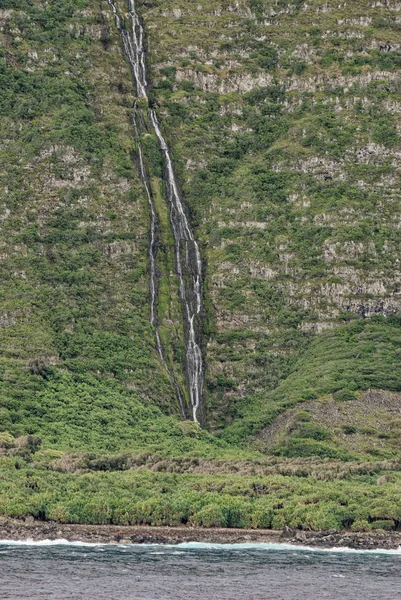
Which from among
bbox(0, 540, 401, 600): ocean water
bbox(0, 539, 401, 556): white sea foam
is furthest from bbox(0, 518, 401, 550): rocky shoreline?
bbox(0, 540, 401, 600): ocean water

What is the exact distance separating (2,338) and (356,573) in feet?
269

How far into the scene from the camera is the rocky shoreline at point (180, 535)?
446 ft

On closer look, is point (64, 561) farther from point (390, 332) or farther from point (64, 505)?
point (390, 332)

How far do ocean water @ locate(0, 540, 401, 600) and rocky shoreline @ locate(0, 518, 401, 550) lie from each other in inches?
65.1

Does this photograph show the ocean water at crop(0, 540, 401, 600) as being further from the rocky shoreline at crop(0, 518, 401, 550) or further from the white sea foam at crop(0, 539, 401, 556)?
the rocky shoreline at crop(0, 518, 401, 550)

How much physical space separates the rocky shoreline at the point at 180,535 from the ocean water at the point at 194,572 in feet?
5.42

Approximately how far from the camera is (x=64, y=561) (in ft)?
403

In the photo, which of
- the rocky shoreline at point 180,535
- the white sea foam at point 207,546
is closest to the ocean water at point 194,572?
the white sea foam at point 207,546

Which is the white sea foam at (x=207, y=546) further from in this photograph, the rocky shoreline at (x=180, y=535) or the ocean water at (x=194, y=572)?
the rocky shoreline at (x=180, y=535)

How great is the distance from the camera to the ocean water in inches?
4313

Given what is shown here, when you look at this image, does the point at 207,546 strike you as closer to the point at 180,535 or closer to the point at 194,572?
the point at 180,535

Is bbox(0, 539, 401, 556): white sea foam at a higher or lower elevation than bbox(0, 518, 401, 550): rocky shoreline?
lower

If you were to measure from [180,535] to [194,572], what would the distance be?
20.2m

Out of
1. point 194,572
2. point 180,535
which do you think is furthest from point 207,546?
point 194,572
